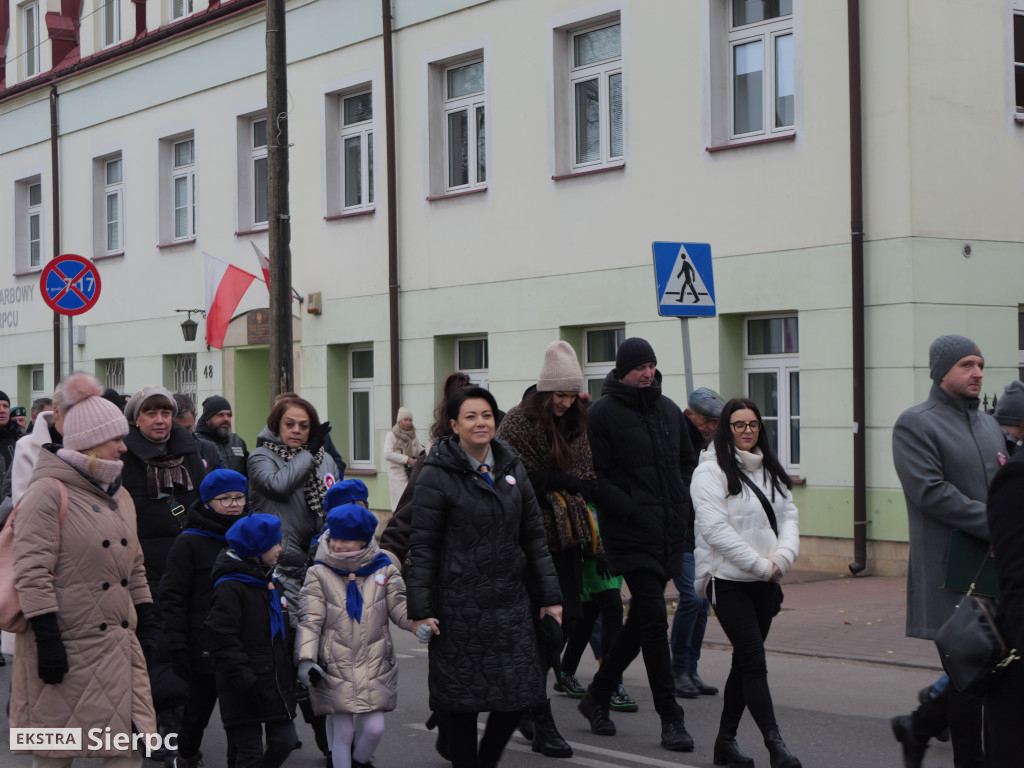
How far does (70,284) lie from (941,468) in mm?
11008

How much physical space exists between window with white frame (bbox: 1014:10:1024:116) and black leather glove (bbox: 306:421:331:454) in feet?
31.3

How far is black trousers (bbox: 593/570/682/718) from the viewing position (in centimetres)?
745

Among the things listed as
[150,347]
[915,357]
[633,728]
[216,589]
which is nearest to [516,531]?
[216,589]

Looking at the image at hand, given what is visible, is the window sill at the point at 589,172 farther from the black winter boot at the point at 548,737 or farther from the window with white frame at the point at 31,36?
the window with white frame at the point at 31,36

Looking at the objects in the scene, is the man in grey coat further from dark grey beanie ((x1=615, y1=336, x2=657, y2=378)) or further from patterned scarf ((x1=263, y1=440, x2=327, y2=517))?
patterned scarf ((x1=263, y1=440, x2=327, y2=517))

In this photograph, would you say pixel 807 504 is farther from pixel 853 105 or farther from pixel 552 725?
pixel 552 725

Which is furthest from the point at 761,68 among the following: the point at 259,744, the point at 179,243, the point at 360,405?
the point at 179,243

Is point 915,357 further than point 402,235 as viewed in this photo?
No

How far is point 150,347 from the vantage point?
81.7 feet

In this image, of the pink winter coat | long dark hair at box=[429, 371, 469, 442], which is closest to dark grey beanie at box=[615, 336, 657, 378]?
long dark hair at box=[429, 371, 469, 442]

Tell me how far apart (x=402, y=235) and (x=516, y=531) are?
45.1 ft

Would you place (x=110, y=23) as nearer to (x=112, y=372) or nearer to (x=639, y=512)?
(x=112, y=372)

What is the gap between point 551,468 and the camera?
7.57 meters

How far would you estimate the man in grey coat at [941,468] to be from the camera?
6.40m
